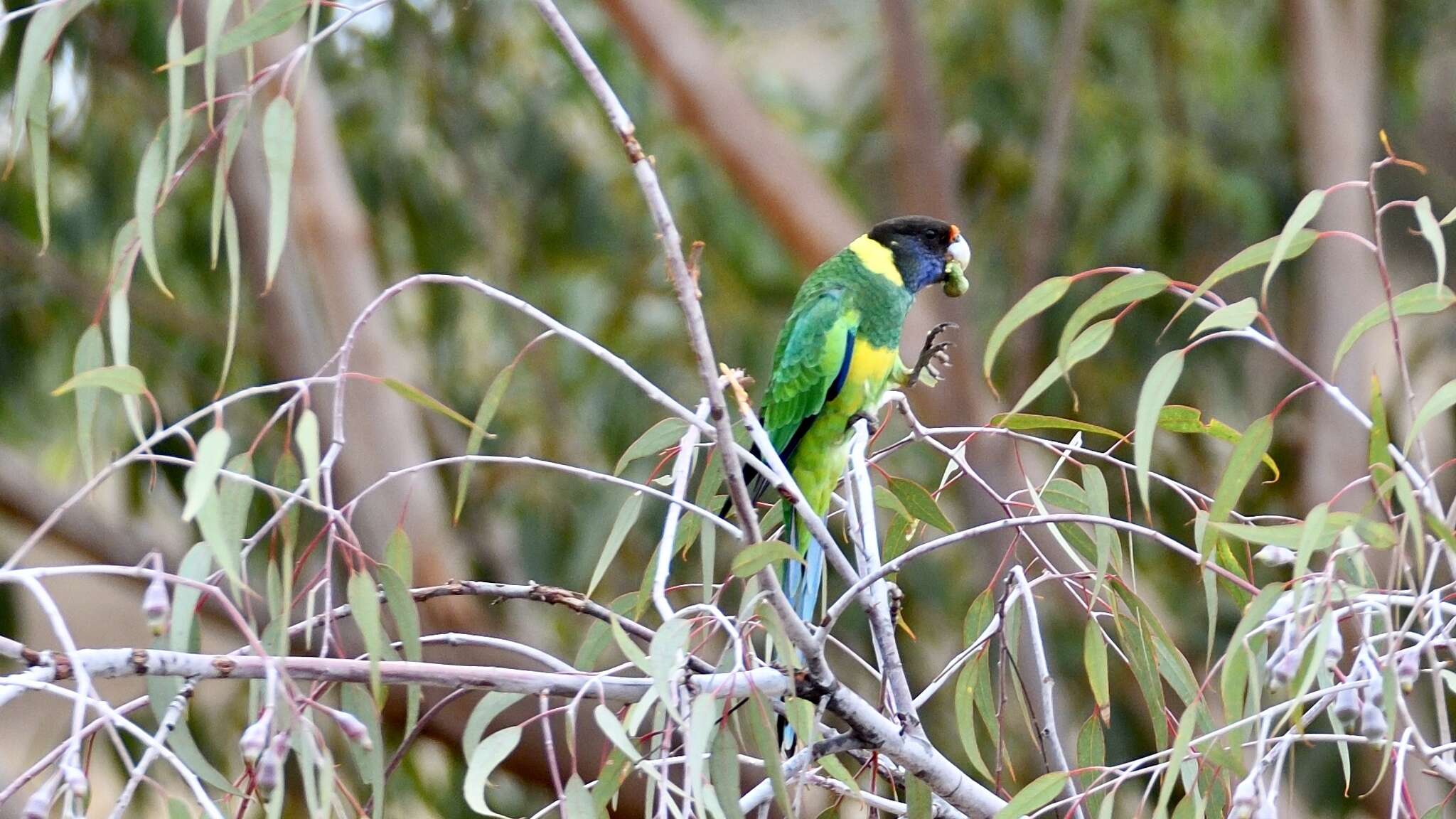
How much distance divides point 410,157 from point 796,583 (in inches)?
75.2

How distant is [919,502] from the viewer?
1.06 metres

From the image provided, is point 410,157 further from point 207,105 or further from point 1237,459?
point 1237,459

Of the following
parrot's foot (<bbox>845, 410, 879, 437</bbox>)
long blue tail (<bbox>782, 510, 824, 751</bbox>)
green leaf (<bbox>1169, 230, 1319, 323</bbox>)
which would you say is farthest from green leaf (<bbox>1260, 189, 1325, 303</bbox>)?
long blue tail (<bbox>782, 510, 824, 751</bbox>)

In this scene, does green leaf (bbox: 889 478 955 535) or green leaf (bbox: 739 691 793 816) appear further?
green leaf (bbox: 889 478 955 535)

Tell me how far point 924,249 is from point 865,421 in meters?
0.54

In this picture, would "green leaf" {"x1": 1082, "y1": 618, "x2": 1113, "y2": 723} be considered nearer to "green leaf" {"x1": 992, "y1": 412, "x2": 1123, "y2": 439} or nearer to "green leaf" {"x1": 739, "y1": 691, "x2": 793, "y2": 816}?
"green leaf" {"x1": 992, "y1": 412, "x2": 1123, "y2": 439}

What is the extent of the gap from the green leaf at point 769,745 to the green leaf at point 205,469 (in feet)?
1.06

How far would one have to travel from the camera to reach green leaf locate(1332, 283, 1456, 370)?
760 millimetres

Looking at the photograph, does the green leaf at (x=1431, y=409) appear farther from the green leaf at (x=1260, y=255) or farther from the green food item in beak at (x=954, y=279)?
the green food item in beak at (x=954, y=279)

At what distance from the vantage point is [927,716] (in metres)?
3.02

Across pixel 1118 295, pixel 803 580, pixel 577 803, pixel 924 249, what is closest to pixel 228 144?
pixel 577 803

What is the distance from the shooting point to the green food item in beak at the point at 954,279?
1871mm

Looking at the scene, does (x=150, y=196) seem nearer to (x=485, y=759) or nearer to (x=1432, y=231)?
(x=485, y=759)

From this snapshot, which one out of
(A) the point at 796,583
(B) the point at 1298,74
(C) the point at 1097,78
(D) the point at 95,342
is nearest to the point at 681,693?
(D) the point at 95,342
